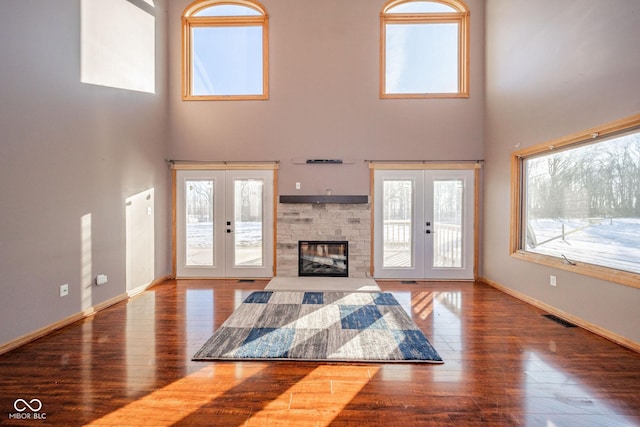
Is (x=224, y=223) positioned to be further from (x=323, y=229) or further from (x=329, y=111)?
(x=329, y=111)

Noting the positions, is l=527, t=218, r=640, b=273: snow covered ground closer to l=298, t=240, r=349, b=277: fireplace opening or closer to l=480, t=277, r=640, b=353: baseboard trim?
l=480, t=277, r=640, b=353: baseboard trim

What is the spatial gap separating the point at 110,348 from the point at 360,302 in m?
2.75

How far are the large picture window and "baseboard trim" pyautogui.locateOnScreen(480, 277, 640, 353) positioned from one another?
1.74 ft

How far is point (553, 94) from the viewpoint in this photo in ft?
12.0

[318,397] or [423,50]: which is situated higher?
[423,50]

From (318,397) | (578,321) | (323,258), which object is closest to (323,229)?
(323,258)

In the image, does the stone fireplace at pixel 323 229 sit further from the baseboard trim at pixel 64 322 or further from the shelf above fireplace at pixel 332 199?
the baseboard trim at pixel 64 322

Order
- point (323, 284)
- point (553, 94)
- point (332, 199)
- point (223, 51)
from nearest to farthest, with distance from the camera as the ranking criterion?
point (553, 94) < point (323, 284) < point (332, 199) < point (223, 51)

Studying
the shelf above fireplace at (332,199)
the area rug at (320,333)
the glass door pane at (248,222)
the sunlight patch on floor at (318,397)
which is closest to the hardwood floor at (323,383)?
the sunlight patch on floor at (318,397)

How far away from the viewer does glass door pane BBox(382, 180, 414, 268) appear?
210 inches

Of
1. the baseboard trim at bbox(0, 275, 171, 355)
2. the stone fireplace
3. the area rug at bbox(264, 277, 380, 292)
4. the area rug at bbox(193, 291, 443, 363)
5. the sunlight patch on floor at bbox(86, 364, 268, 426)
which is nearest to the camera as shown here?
the sunlight patch on floor at bbox(86, 364, 268, 426)

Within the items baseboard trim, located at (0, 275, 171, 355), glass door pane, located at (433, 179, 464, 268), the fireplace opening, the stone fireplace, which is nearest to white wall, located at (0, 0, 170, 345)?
baseboard trim, located at (0, 275, 171, 355)

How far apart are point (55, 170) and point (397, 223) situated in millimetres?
4739

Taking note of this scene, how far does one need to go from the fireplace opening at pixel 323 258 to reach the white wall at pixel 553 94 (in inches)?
97.0
